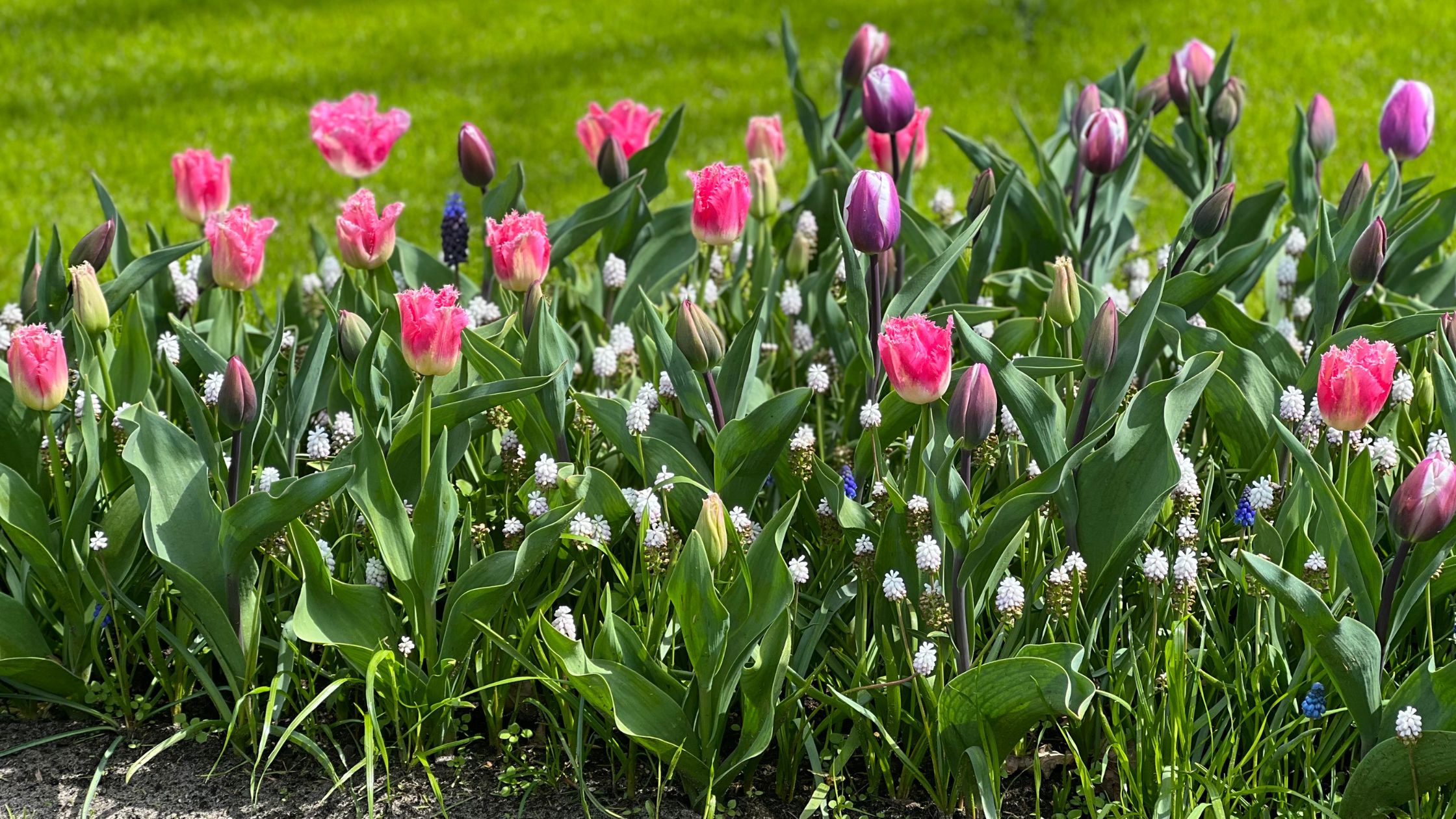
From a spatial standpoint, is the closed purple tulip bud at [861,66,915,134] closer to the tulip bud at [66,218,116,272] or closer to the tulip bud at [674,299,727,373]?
the tulip bud at [674,299,727,373]

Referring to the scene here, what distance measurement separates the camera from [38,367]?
1.91 metres

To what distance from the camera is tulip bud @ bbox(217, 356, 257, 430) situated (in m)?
1.86

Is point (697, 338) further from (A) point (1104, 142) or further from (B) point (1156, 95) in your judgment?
(B) point (1156, 95)

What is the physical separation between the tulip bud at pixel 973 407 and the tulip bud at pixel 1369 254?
749 millimetres

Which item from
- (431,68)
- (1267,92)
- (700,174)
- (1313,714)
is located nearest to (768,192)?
(700,174)

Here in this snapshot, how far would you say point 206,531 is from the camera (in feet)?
6.29

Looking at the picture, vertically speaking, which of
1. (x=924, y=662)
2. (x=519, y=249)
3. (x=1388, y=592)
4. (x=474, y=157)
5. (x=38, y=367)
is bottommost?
(x=924, y=662)

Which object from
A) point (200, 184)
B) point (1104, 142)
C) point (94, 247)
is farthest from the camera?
point (200, 184)

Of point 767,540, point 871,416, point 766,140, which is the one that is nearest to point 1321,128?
point 766,140

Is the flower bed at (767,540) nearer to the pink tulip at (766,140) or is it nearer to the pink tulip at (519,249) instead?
the pink tulip at (519,249)

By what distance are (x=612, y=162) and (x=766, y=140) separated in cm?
41

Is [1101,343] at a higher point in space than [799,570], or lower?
higher

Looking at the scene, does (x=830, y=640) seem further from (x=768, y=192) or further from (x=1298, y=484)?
(x=768, y=192)

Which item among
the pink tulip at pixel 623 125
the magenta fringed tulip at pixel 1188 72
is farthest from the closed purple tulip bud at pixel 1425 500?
the pink tulip at pixel 623 125
